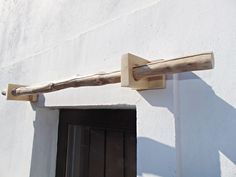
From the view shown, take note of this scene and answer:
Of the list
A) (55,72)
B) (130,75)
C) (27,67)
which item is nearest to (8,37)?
(27,67)

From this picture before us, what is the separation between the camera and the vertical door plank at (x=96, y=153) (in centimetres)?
97

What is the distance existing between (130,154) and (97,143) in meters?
0.19

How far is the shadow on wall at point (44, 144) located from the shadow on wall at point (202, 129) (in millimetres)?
666

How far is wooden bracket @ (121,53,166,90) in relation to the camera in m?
0.54

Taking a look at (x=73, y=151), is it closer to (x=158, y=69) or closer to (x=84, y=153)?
(x=84, y=153)

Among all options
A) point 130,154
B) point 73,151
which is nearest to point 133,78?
point 130,154

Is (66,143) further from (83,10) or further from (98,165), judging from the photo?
(83,10)

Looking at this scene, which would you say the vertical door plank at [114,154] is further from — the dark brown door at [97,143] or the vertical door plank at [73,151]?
the vertical door plank at [73,151]

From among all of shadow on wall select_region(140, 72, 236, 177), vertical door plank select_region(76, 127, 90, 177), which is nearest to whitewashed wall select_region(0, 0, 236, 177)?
shadow on wall select_region(140, 72, 236, 177)

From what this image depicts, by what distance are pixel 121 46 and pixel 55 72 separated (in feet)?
1.29

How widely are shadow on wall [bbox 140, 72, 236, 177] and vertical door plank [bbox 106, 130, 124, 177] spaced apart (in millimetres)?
326

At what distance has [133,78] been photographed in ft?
1.81

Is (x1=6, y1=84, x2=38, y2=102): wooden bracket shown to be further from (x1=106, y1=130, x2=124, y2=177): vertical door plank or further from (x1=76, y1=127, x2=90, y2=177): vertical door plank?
(x1=106, y1=130, x2=124, y2=177): vertical door plank

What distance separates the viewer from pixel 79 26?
0.98 meters
